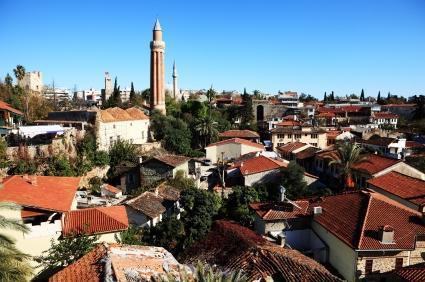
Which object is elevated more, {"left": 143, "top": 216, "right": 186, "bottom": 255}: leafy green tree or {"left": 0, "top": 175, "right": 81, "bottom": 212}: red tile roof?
{"left": 0, "top": 175, "right": 81, "bottom": 212}: red tile roof

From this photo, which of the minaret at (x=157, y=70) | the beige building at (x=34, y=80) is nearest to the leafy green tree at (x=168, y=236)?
the minaret at (x=157, y=70)

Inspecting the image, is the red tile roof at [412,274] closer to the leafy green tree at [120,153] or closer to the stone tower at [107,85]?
the leafy green tree at [120,153]

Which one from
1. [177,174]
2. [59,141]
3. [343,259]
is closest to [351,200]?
[343,259]

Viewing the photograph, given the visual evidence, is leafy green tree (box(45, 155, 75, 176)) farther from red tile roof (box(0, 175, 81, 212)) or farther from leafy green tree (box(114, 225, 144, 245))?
leafy green tree (box(114, 225, 144, 245))

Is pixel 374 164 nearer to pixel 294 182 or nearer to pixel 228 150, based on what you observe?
pixel 294 182

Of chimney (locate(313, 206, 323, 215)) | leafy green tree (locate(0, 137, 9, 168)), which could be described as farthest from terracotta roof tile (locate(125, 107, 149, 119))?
chimney (locate(313, 206, 323, 215))

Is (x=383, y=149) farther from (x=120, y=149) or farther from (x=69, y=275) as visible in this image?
(x=69, y=275)
